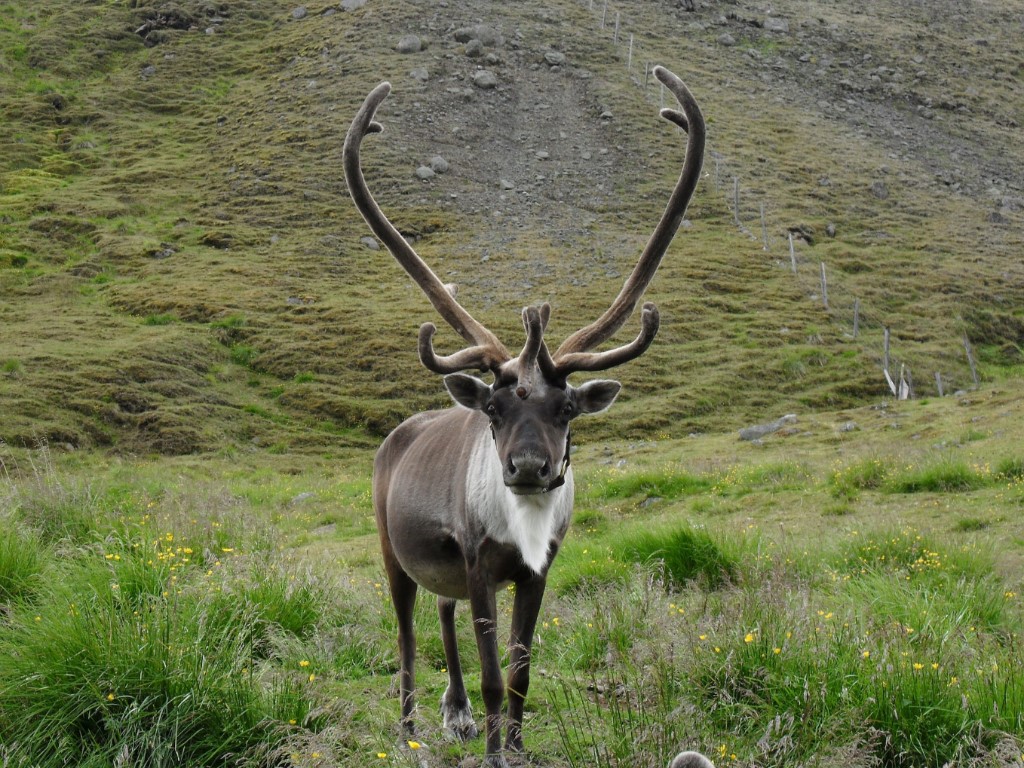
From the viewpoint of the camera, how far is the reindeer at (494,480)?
5.52 metres

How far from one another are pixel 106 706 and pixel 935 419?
23149 millimetres

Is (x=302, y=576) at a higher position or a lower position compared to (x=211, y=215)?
higher

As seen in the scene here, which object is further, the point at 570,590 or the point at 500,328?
the point at 500,328

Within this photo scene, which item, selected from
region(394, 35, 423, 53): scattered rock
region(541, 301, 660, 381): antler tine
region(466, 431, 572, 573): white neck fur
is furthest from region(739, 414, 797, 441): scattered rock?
region(394, 35, 423, 53): scattered rock

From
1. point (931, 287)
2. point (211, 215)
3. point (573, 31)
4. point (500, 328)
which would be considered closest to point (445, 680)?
point (500, 328)

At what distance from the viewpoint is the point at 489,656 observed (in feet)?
18.1

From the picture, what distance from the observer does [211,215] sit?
5278cm

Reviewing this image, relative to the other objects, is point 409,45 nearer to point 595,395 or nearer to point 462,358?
point 462,358

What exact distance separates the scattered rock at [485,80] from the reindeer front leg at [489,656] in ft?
196

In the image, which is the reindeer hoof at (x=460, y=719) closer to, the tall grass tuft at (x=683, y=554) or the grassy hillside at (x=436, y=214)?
the tall grass tuft at (x=683, y=554)

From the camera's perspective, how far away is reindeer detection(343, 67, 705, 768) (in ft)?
18.1

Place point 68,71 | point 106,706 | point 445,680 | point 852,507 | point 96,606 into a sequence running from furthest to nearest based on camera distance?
point 68,71 < point 852,507 < point 445,680 < point 96,606 < point 106,706

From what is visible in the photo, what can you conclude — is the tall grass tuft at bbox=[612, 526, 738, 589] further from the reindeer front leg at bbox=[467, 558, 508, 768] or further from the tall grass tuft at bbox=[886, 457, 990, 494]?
the tall grass tuft at bbox=[886, 457, 990, 494]

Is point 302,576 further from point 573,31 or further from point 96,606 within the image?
point 573,31
